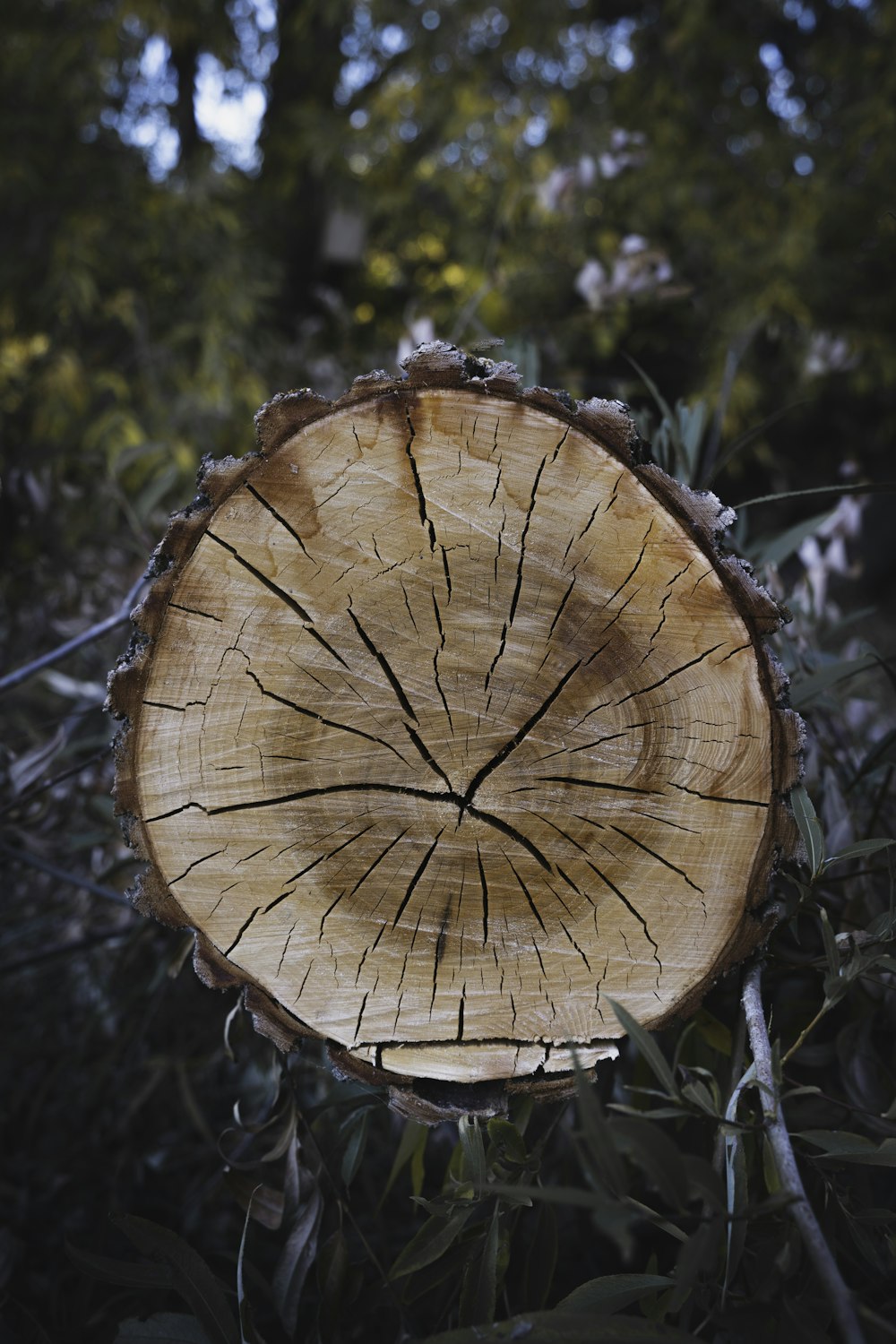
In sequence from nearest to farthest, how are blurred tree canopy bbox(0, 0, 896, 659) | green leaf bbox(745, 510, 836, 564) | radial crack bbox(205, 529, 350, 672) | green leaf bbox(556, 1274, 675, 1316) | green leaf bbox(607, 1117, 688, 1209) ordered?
green leaf bbox(607, 1117, 688, 1209), green leaf bbox(556, 1274, 675, 1316), radial crack bbox(205, 529, 350, 672), green leaf bbox(745, 510, 836, 564), blurred tree canopy bbox(0, 0, 896, 659)

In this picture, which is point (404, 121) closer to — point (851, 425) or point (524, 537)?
point (851, 425)

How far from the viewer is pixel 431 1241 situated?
71 centimetres

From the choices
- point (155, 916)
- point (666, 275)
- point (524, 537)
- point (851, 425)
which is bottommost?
point (155, 916)

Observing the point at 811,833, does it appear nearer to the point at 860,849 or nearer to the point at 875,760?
the point at 860,849

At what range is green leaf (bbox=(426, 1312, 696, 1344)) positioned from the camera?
1.75ft

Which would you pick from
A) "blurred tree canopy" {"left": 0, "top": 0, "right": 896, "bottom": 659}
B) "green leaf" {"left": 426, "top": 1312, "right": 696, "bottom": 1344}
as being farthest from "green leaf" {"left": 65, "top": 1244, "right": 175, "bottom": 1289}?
"blurred tree canopy" {"left": 0, "top": 0, "right": 896, "bottom": 659}

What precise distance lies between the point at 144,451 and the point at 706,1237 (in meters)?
1.04

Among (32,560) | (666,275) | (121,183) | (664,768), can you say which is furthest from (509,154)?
(664,768)

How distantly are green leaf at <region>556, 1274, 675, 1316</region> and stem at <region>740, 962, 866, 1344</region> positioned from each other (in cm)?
10

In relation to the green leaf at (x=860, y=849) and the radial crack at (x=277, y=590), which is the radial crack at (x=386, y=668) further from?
the green leaf at (x=860, y=849)

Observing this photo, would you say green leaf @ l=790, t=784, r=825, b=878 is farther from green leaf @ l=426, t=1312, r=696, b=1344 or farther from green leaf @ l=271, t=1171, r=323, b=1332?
green leaf @ l=271, t=1171, r=323, b=1332

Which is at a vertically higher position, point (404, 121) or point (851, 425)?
point (404, 121)

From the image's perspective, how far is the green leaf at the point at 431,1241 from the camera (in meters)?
0.70

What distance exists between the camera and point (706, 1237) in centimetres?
51
